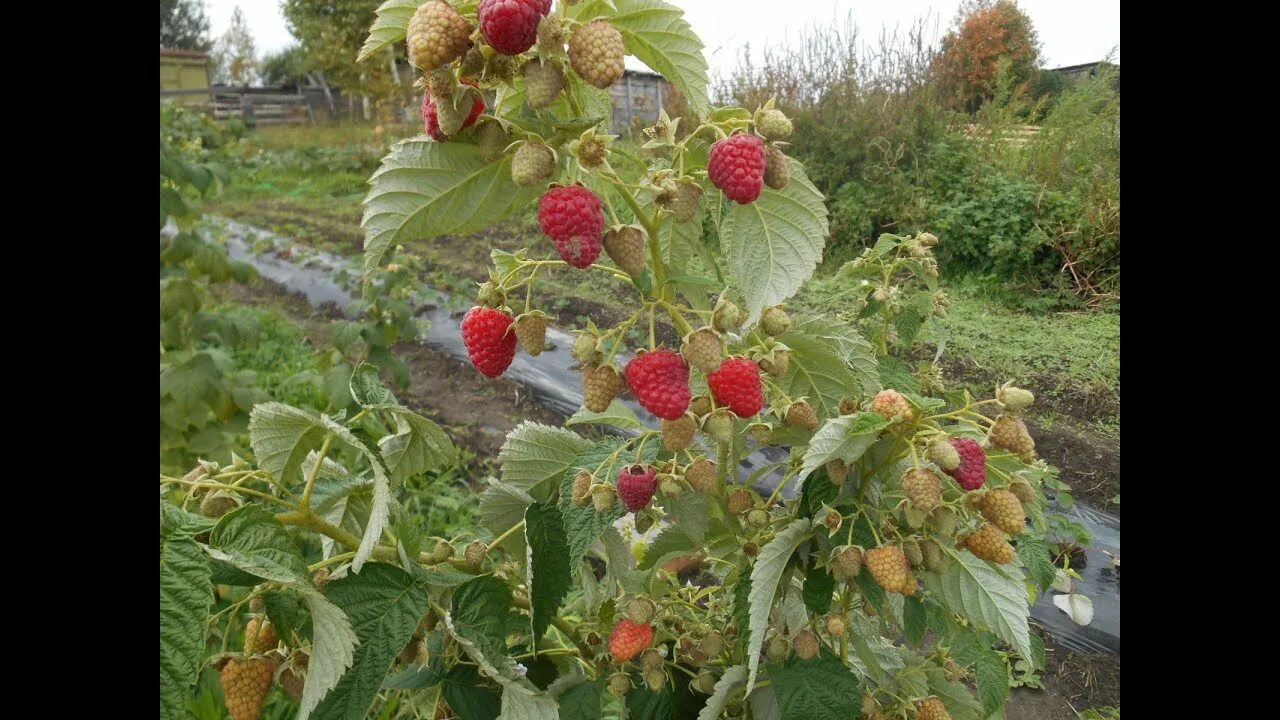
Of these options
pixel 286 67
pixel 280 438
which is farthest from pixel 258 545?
pixel 286 67

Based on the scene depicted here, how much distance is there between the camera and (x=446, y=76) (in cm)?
56

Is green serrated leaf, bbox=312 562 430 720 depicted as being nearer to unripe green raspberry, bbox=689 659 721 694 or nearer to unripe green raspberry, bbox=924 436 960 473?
unripe green raspberry, bbox=689 659 721 694

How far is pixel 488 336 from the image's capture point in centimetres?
69

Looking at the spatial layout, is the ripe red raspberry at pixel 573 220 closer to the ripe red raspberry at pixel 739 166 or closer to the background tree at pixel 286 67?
the ripe red raspberry at pixel 739 166

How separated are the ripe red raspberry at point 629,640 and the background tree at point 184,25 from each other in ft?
14.5

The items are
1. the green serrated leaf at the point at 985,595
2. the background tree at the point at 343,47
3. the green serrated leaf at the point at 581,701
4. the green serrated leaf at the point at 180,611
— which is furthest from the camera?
the background tree at the point at 343,47

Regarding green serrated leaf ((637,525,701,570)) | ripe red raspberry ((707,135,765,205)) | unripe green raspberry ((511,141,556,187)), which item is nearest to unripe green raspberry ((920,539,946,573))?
green serrated leaf ((637,525,701,570))

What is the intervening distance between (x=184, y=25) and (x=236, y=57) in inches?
27.2

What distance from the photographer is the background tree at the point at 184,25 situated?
4230 mm

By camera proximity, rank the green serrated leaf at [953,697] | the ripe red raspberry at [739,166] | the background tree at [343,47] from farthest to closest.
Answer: the background tree at [343,47] → the green serrated leaf at [953,697] → the ripe red raspberry at [739,166]

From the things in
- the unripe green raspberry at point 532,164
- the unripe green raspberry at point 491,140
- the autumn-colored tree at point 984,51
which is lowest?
the unripe green raspberry at point 532,164

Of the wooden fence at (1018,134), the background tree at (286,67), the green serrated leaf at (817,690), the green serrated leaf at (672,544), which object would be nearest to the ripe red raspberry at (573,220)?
the green serrated leaf at (672,544)

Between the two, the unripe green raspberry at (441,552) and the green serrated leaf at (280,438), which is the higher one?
the green serrated leaf at (280,438)
